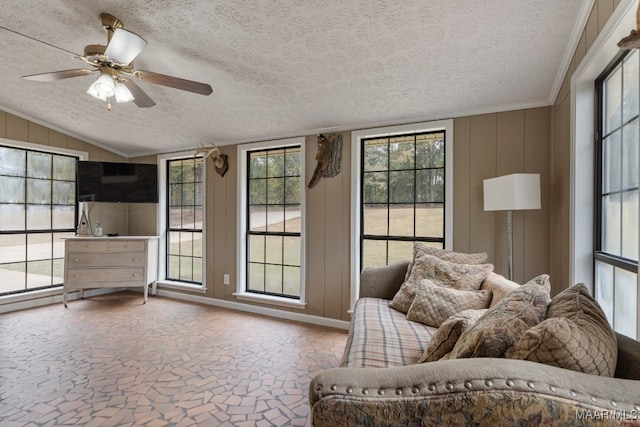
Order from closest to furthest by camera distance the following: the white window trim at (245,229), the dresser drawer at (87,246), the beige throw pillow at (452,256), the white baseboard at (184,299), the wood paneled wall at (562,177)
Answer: the wood paneled wall at (562,177), the beige throw pillow at (452,256), the white baseboard at (184,299), the white window trim at (245,229), the dresser drawer at (87,246)

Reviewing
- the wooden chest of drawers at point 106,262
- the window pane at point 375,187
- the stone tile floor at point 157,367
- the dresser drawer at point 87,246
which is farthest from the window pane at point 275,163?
the dresser drawer at point 87,246

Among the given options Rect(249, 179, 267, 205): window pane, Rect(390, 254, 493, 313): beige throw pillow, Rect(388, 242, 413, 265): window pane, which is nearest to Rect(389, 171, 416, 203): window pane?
Rect(388, 242, 413, 265): window pane

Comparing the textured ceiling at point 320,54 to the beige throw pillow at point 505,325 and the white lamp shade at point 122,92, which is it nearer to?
the white lamp shade at point 122,92

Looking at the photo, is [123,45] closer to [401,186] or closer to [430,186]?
[401,186]

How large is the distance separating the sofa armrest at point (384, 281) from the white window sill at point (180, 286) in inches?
104

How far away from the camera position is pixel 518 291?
1304 millimetres

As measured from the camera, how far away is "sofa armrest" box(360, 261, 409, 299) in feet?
8.93

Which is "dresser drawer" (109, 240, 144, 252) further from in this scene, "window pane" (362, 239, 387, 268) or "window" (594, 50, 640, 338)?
"window" (594, 50, 640, 338)

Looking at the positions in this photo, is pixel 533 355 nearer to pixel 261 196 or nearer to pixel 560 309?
pixel 560 309

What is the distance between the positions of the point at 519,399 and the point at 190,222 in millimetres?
4653

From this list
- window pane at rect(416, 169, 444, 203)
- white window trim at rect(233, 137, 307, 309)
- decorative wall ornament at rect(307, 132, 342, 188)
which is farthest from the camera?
white window trim at rect(233, 137, 307, 309)

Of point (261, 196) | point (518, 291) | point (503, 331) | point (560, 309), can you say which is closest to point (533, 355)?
point (503, 331)

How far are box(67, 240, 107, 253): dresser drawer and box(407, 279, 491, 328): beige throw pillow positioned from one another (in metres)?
4.05

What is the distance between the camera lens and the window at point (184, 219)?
15.3 feet
